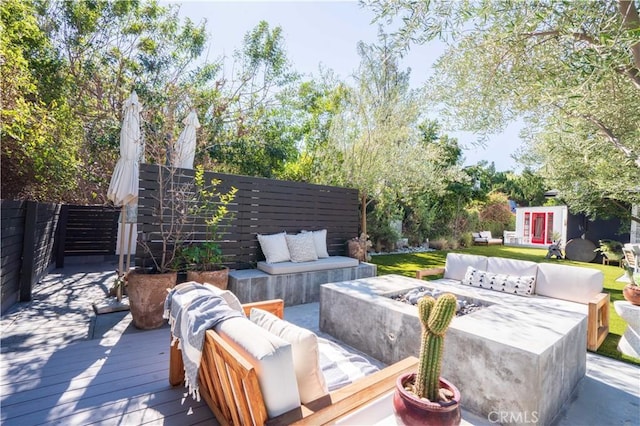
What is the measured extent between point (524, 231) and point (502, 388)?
20176 millimetres

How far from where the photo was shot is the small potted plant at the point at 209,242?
172 inches

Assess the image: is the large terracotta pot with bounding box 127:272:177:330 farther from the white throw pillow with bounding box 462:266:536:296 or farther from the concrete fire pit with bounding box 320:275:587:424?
the white throw pillow with bounding box 462:266:536:296

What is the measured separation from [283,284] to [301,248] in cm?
86

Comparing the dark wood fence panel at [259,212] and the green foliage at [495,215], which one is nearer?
the dark wood fence panel at [259,212]

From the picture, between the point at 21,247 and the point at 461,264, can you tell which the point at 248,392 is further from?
the point at 21,247

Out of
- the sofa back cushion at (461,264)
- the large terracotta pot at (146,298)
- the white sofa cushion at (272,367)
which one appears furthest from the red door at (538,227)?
the white sofa cushion at (272,367)

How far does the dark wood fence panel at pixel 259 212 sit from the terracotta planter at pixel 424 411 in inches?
163

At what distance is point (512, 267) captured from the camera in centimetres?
459

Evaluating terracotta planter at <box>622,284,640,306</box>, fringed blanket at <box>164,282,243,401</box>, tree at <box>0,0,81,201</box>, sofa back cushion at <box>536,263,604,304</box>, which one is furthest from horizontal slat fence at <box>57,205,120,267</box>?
terracotta planter at <box>622,284,640,306</box>

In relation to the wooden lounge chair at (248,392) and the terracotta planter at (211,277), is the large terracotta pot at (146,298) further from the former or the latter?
the wooden lounge chair at (248,392)

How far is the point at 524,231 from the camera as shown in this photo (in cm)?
1894

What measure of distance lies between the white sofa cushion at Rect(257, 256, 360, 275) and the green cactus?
3.77m

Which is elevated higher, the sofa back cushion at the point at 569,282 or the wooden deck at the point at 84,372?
the sofa back cushion at the point at 569,282

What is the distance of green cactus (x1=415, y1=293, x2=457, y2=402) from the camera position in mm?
1386
